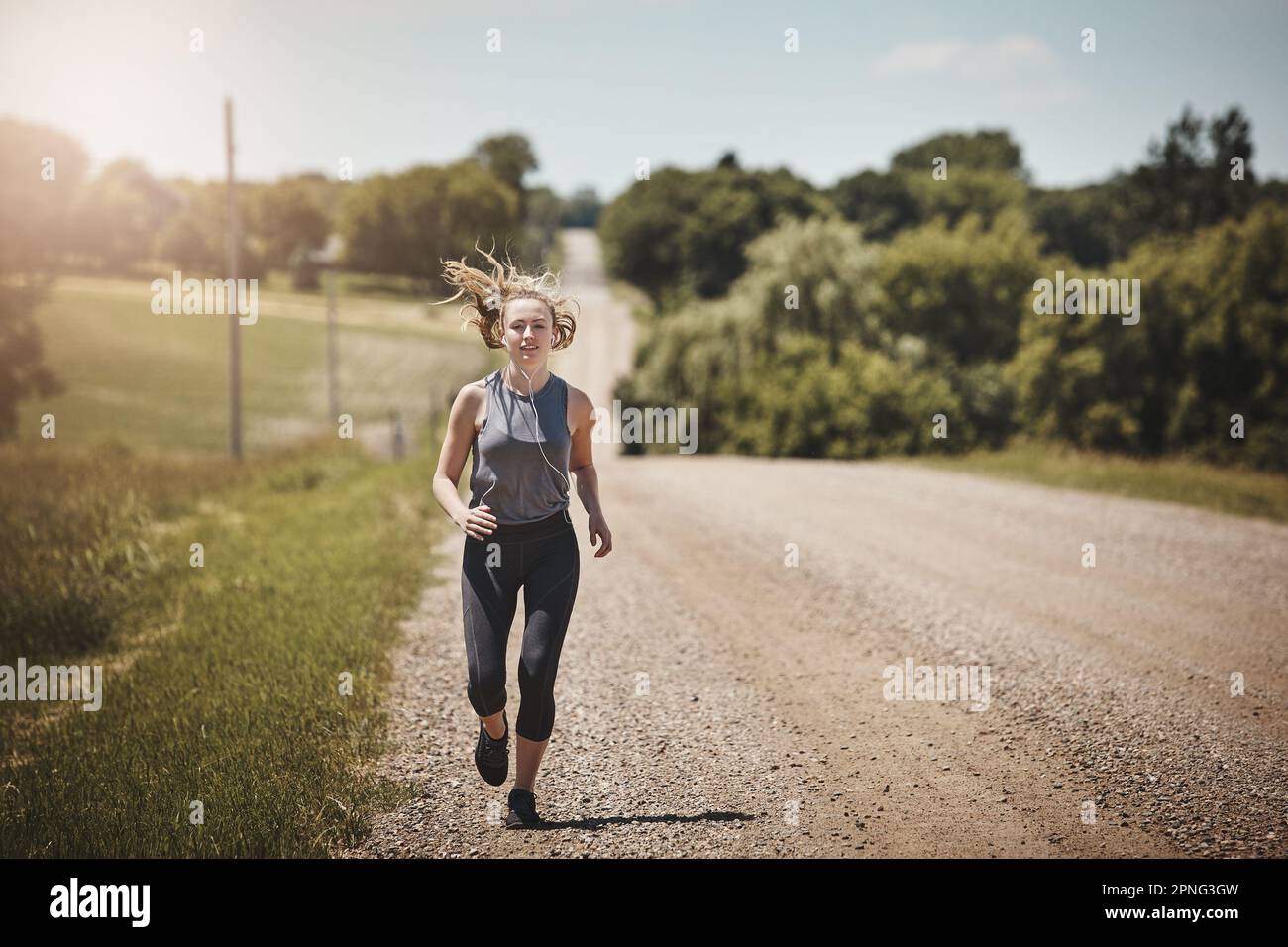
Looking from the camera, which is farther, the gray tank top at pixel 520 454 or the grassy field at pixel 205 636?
the grassy field at pixel 205 636

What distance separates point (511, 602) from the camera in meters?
4.04

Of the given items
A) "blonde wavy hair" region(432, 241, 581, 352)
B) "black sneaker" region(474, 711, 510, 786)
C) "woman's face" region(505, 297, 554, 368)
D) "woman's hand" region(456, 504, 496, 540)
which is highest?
"blonde wavy hair" region(432, 241, 581, 352)

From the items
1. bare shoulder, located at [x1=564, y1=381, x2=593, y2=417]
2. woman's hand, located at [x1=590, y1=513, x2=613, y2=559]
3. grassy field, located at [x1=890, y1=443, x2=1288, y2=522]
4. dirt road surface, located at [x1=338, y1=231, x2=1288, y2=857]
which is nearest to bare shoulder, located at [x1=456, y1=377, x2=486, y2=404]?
bare shoulder, located at [x1=564, y1=381, x2=593, y2=417]

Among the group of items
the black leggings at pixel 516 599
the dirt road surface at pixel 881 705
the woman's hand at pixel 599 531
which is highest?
the woman's hand at pixel 599 531

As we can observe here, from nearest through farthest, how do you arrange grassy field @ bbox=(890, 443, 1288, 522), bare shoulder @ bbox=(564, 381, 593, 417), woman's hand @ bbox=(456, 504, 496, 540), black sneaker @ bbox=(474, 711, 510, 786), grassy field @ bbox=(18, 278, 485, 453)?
woman's hand @ bbox=(456, 504, 496, 540) < bare shoulder @ bbox=(564, 381, 593, 417) < black sneaker @ bbox=(474, 711, 510, 786) < grassy field @ bbox=(890, 443, 1288, 522) < grassy field @ bbox=(18, 278, 485, 453)

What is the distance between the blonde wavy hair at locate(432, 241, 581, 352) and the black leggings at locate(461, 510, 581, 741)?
97 cm

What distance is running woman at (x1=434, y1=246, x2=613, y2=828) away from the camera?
3.88 meters

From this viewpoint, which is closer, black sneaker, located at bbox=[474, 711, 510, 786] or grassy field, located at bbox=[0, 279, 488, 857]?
black sneaker, located at bbox=[474, 711, 510, 786]

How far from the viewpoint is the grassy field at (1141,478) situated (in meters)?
14.2

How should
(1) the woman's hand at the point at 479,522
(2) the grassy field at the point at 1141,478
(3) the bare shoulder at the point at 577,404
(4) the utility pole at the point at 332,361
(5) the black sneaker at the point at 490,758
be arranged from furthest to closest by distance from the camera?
1. (4) the utility pole at the point at 332,361
2. (2) the grassy field at the point at 1141,478
3. (5) the black sneaker at the point at 490,758
4. (3) the bare shoulder at the point at 577,404
5. (1) the woman's hand at the point at 479,522

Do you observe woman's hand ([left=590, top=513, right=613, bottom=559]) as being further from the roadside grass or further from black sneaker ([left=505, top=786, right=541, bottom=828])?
the roadside grass

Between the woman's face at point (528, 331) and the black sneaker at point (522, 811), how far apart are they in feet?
6.91

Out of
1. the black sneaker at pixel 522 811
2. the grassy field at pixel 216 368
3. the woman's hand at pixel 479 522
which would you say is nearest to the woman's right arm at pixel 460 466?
the woman's hand at pixel 479 522

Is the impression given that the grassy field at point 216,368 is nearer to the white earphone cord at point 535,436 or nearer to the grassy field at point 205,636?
the grassy field at point 205,636
